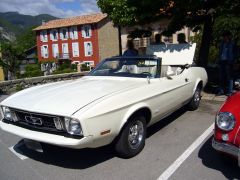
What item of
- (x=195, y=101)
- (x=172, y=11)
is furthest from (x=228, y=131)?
(x=172, y=11)

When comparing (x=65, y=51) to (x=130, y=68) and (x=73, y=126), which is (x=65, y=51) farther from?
(x=73, y=126)

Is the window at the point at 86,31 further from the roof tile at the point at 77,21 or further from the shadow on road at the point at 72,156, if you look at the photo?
the shadow on road at the point at 72,156

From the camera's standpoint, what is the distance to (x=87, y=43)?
169ft

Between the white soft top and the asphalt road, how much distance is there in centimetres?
188

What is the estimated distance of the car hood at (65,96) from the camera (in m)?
3.95

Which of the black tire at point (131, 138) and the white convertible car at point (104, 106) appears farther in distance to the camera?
the black tire at point (131, 138)

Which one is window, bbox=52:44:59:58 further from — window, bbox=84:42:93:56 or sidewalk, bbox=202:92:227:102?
sidewalk, bbox=202:92:227:102

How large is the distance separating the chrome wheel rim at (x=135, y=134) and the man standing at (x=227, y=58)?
406 centimetres

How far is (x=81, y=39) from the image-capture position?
2051 inches

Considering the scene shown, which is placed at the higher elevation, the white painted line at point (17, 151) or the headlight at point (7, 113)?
the headlight at point (7, 113)

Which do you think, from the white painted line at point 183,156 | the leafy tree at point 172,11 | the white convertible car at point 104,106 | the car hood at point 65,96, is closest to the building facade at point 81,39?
the leafy tree at point 172,11

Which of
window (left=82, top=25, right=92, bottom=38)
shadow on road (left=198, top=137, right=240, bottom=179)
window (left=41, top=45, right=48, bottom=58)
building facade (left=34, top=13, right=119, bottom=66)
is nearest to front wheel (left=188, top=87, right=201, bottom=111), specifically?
shadow on road (left=198, top=137, right=240, bottom=179)

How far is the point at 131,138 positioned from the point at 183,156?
2.51 feet

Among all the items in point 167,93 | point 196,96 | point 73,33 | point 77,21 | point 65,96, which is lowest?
point 196,96
